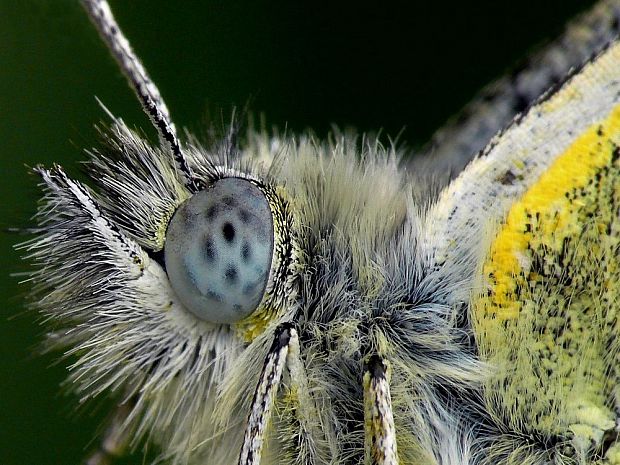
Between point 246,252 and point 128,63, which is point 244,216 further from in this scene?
point 128,63

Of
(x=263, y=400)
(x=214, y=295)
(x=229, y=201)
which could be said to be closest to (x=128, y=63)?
(x=229, y=201)

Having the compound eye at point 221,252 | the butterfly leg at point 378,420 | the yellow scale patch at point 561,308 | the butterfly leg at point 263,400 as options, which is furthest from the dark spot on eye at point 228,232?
the yellow scale patch at point 561,308

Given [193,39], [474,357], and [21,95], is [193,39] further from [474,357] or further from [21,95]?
[474,357]

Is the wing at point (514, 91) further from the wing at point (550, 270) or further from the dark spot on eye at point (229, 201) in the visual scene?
the dark spot on eye at point (229, 201)

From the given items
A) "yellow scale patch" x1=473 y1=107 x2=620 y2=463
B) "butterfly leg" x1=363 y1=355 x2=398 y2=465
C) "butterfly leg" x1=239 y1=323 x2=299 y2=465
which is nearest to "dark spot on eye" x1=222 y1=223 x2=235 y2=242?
"butterfly leg" x1=239 y1=323 x2=299 y2=465

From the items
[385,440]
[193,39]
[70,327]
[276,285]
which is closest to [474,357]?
[385,440]

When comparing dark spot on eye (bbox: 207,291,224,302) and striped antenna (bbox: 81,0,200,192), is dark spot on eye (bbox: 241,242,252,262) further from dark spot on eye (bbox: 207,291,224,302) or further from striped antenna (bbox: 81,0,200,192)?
striped antenna (bbox: 81,0,200,192)
